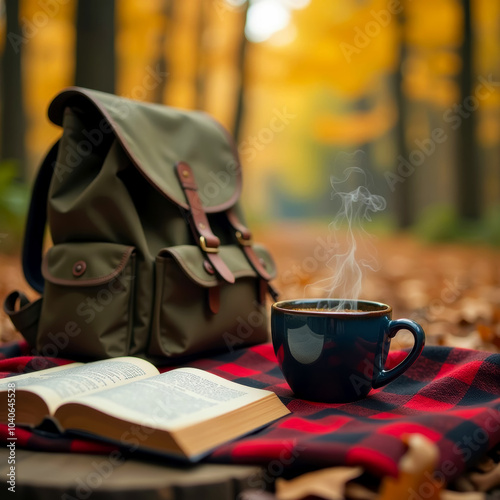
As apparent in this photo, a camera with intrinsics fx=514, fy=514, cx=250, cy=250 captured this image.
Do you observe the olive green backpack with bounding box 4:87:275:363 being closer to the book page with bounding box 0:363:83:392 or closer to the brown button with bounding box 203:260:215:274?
the brown button with bounding box 203:260:215:274

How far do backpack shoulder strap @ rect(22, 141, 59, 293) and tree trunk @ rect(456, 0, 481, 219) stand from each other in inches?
218

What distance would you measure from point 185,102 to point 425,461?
9459 millimetres

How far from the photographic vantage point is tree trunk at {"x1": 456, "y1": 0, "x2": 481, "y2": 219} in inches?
238

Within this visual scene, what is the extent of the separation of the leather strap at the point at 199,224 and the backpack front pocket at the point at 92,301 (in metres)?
0.19

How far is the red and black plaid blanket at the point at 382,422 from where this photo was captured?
2.55ft

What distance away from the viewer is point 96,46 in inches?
108

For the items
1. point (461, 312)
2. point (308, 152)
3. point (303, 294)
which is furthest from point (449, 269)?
point (308, 152)

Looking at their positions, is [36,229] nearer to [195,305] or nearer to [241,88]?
[195,305]

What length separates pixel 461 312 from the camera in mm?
2072

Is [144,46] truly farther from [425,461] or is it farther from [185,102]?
[425,461]

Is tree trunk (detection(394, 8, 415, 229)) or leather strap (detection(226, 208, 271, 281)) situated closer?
leather strap (detection(226, 208, 271, 281))

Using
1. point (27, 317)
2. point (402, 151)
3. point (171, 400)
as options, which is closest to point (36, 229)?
point (27, 317)

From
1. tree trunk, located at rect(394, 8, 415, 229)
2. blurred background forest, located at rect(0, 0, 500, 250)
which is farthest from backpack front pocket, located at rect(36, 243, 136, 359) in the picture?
tree trunk, located at rect(394, 8, 415, 229)

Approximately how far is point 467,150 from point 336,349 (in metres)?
6.06
